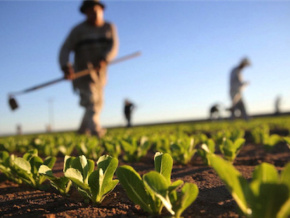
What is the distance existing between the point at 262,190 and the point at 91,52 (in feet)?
19.2

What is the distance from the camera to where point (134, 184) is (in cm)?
99

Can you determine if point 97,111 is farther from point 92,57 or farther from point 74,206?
point 74,206

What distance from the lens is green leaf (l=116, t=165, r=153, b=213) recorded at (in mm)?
987

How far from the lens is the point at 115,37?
6066mm

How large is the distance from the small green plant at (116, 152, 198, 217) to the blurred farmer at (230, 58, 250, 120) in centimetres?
1097

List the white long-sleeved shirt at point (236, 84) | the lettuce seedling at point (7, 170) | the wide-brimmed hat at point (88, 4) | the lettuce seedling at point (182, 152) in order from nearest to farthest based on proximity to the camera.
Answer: the lettuce seedling at point (7, 170)
the lettuce seedling at point (182, 152)
the wide-brimmed hat at point (88, 4)
the white long-sleeved shirt at point (236, 84)

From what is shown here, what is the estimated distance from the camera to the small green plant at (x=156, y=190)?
89 cm

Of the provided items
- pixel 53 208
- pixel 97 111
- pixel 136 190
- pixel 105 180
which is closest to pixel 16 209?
pixel 53 208

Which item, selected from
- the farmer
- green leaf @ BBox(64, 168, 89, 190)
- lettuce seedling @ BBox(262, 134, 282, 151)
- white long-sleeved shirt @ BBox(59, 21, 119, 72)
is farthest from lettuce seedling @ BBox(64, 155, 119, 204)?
white long-sleeved shirt @ BBox(59, 21, 119, 72)

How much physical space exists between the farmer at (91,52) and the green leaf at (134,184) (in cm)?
481

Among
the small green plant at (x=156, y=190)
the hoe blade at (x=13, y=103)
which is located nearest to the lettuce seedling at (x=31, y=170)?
the small green plant at (x=156, y=190)

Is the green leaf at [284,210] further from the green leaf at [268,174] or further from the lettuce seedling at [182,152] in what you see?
the lettuce seedling at [182,152]

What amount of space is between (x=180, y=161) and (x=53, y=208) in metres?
1.26

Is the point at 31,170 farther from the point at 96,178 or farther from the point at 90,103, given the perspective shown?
the point at 90,103
